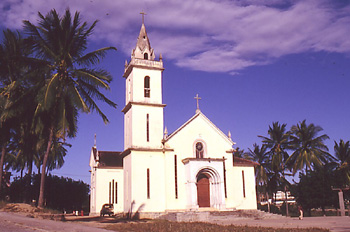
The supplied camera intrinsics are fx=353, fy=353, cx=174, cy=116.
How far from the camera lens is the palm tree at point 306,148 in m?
45.2

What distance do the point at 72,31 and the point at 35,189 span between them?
36218mm

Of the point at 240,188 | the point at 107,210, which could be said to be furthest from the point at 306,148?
the point at 107,210

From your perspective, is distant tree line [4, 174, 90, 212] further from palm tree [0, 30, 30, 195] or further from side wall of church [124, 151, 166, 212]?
palm tree [0, 30, 30, 195]

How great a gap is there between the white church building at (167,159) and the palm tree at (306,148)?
505 inches

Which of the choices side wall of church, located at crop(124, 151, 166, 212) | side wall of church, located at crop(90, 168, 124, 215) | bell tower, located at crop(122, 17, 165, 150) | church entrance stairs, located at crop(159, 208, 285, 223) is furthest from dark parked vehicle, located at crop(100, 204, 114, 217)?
church entrance stairs, located at crop(159, 208, 285, 223)

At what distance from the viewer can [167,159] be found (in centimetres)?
3256

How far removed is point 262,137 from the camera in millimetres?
48969

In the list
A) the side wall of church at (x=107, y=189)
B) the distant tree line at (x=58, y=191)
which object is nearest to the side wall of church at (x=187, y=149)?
the side wall of church at (x=107, y=189)

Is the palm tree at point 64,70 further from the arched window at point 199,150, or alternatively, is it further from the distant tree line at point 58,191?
the distant tree line at point 58,191

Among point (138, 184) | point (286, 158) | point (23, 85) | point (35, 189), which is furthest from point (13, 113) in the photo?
point (286, 158)

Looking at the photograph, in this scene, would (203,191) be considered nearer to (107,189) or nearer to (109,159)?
(107,189)

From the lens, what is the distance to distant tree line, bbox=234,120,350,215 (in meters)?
42.8

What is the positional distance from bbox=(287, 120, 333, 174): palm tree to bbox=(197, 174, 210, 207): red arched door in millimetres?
17420

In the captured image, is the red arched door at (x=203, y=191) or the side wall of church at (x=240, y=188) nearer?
the red arched door at (x=203, y=191)
